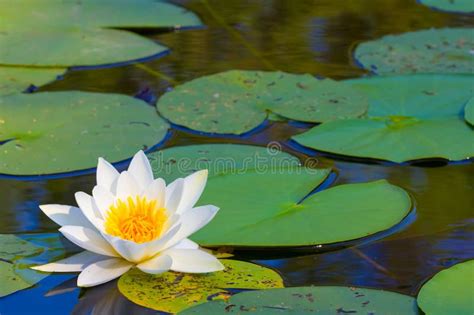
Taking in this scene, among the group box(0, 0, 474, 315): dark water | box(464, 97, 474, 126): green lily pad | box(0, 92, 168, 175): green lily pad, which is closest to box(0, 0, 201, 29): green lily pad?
box(0, 0, 474, 315): dark water

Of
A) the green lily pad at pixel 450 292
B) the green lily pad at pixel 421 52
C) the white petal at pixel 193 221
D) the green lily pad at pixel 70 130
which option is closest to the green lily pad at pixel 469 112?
the green lily pad at pixel 421 52

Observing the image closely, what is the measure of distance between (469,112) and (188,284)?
110 centimetres

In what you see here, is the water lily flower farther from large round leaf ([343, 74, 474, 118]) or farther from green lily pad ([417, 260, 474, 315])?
large round leaf ([343, 74, 474, 118])

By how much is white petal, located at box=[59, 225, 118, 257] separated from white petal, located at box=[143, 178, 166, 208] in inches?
5.5

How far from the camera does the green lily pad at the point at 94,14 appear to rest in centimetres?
329

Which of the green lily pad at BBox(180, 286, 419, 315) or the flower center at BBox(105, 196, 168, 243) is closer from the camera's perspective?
the green lily pad at BBox(180, 286, 419, 315)

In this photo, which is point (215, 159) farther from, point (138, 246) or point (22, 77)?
point (22, 77)

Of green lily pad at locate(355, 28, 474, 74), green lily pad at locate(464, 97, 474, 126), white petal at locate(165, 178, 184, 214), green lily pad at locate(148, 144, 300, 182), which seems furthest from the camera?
green lily pad at locate(355, 28, 474, 74)

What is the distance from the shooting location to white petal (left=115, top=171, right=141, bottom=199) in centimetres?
177

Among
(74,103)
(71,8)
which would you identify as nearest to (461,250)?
(74,103)

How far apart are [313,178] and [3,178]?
81 cm

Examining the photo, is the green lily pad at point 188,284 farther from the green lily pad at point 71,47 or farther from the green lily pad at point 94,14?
the green lily pad at point 94,14

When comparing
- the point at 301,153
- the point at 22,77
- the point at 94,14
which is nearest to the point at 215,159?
the point at 301,153

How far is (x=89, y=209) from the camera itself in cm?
172
